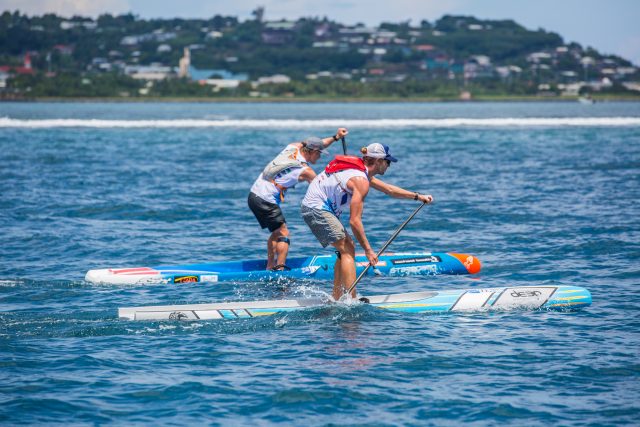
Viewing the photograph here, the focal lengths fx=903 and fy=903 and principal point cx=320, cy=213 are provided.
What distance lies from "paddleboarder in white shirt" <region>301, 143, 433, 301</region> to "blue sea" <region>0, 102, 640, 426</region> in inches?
29.1

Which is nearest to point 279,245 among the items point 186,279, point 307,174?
point 307,174

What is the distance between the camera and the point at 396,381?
10.1 meters

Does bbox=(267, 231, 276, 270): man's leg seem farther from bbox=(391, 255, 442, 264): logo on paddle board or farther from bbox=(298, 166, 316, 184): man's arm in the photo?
bbox=(391, 255, 442, 264): logo on paddle board

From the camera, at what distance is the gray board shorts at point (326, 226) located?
12.6m

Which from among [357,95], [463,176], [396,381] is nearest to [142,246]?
[396,381]

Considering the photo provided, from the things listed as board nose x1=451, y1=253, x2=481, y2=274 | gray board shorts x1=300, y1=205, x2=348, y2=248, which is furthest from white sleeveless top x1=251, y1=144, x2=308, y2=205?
board nose x1=451, y1=253, x2=481, y2=274

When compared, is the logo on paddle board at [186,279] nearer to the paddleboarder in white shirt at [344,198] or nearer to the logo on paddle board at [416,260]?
the paddleboarder in white shirt at [344,198]

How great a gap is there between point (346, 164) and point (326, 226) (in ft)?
3.13

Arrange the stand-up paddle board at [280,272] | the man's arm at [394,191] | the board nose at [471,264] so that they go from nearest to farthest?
the man's arm at [394,191] → the stand-up paddle board at [280,272] → the board nose at [471,264]

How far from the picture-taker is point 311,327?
12.2 meters

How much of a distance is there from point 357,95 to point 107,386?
14769 centimetres

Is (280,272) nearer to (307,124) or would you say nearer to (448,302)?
(448,302)

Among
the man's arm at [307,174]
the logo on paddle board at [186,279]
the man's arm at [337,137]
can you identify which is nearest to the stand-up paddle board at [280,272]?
the logo on paddle board at [186,279]

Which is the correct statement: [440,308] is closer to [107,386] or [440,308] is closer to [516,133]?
[107,386]
